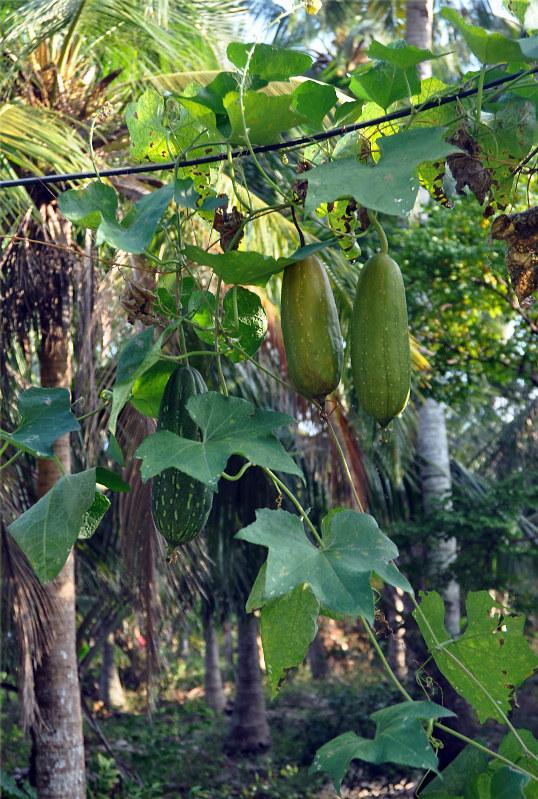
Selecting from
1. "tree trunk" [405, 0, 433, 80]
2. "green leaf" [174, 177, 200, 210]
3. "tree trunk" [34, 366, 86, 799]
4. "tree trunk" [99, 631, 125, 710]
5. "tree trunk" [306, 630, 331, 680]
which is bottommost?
"tree trunk" [306, 630, 331, 680]

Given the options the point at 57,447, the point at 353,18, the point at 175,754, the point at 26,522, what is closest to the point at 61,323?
the point at 57,447

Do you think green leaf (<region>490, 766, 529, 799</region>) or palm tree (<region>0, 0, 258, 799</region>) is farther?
palm tree (<region>0, 0, 258, 799</region>)

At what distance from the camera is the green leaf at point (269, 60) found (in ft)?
3.12

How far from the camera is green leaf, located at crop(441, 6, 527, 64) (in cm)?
89

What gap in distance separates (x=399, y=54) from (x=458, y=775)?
96 centimetres

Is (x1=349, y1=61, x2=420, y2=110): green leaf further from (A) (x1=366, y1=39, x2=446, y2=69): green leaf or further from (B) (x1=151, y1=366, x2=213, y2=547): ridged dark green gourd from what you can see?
(B) (x1=151, y1=366, x2=213, y2=547): ridged dark green gourd

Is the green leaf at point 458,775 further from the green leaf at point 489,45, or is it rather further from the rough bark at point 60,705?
the rough bark at point 60,705

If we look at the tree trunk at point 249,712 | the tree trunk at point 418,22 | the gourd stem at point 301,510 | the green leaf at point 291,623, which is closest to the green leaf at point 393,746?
the green leaf at point 291,623

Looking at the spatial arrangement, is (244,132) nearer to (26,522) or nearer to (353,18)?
(26,522)

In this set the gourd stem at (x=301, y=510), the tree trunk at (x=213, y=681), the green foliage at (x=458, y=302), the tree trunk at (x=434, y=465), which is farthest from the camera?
the tree trunk at (x=213, y=681)

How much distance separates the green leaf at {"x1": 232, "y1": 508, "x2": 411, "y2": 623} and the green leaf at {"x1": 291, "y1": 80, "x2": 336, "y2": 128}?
482 millimetres

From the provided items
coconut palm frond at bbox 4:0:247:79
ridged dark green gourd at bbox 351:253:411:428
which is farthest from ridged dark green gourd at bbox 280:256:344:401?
coconut palm frond at bbox 4:0:247:79

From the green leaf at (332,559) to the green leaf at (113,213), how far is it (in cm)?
32

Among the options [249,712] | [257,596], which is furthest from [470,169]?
[249,712]
